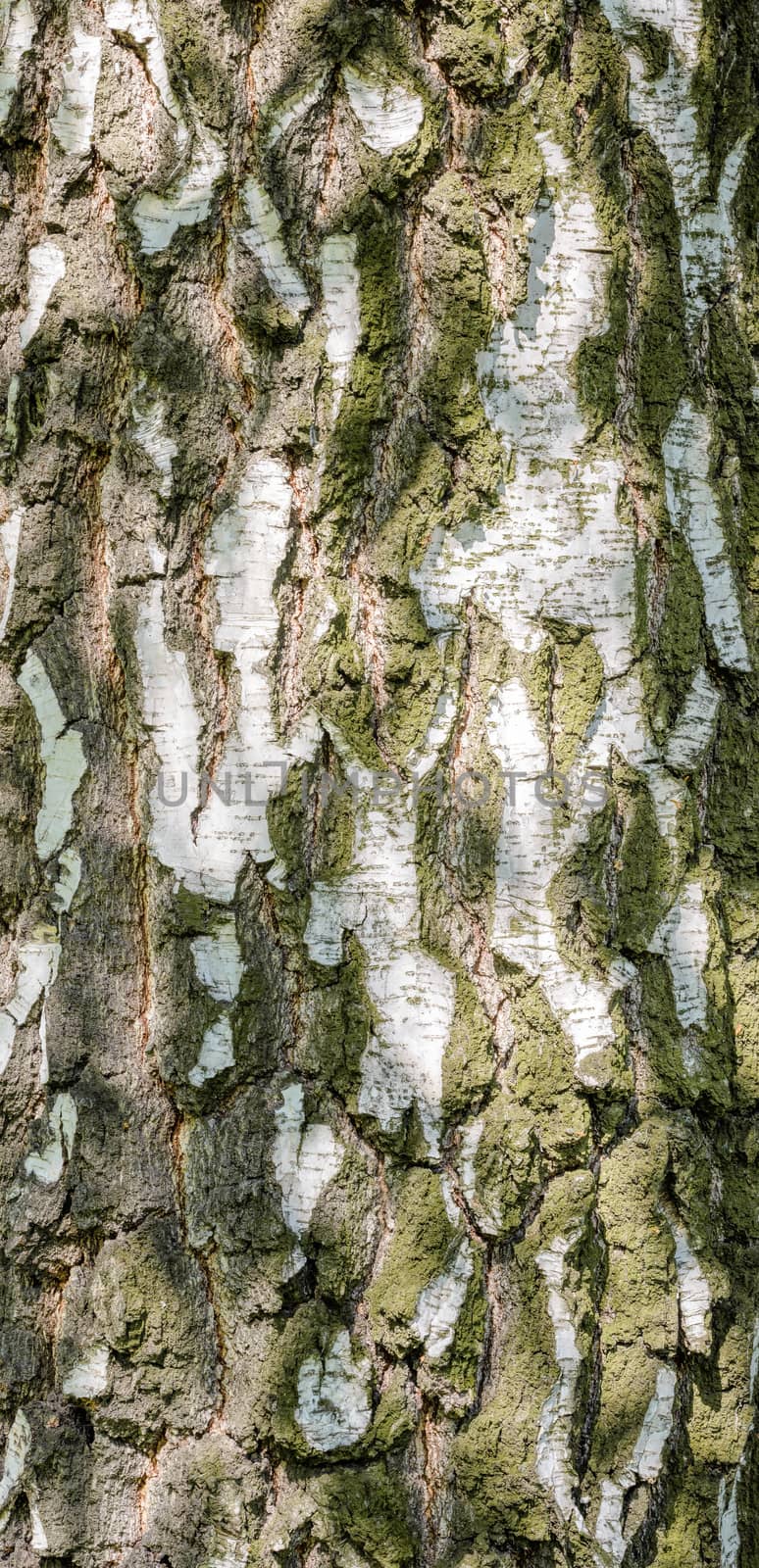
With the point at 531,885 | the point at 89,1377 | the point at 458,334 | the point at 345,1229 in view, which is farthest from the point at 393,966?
the point at 458,334

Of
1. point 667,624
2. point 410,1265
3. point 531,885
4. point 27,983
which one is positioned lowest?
point 410,1265

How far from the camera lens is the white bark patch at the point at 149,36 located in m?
1.17

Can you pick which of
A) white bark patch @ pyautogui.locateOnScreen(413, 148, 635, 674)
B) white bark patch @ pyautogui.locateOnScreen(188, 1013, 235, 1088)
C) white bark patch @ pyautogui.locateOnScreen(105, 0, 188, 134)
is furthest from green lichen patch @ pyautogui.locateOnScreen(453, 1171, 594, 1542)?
white bark patch @ pyautogui.locateOnScreen(105, 0, 188, 134)

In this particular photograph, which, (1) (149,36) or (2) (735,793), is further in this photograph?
(2) (735,793)

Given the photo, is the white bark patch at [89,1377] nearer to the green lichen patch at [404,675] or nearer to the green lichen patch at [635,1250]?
the green lichen patch at [635,1250]

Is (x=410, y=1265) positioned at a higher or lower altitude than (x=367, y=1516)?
higher

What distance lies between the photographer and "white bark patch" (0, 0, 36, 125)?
3.99 feet

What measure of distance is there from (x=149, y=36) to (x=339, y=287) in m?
0.31

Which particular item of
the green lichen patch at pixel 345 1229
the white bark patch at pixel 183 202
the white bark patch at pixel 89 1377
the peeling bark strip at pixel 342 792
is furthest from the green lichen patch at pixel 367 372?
the white bark patch at pixel 89 1377

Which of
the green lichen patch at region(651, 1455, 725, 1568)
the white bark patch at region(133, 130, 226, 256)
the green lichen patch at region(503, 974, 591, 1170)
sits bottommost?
the green lichen patch at region(651, 1455, 725, 1568)

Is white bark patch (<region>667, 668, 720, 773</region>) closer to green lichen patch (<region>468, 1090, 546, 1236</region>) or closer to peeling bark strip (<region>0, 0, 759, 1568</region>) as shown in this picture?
peeling bark strip (<region>0, 0, 759, 1568</region>)

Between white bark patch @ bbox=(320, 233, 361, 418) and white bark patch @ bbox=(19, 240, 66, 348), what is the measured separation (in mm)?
274

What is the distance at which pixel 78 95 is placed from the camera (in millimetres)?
1205

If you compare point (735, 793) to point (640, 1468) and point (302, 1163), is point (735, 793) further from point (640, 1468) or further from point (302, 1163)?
point (640, 1468)
